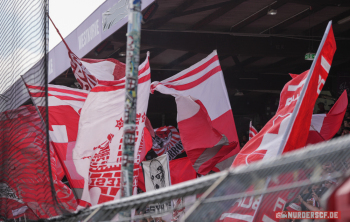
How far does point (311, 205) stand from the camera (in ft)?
7.20

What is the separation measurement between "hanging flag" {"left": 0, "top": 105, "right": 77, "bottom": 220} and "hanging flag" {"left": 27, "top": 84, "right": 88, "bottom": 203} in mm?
2184

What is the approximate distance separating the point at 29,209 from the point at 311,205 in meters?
2.77

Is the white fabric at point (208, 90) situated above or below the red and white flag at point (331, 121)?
above

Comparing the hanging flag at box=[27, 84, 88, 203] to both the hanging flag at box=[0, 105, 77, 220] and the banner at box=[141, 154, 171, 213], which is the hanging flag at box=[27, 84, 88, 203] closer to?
the hanging flag at box=[0, 105, 77, 220]

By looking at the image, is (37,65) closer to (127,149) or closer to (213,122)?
(127,149)

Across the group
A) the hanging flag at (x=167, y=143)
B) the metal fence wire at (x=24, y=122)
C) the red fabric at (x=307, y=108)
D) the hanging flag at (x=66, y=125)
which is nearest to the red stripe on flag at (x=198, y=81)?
the hanging flag at (x=66, y=125)

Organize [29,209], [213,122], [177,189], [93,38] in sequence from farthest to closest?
[93,38] < [213,122] < [29,209] < [177,189]

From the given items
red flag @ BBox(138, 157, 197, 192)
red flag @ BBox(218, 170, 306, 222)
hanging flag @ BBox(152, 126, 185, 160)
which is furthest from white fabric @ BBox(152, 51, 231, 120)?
red flag @ BBox(218, 170, 306, 222)

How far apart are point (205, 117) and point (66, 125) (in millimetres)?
2533

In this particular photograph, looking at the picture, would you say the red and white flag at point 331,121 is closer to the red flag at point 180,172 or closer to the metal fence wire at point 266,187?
the red flag at point 180,172

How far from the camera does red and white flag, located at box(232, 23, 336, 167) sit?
4.84 meters

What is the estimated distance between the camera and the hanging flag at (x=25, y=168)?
13.1 feet

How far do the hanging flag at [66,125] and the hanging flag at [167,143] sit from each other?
18.4 feet

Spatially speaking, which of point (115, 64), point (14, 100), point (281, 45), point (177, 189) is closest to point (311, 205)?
point (177, 189)
